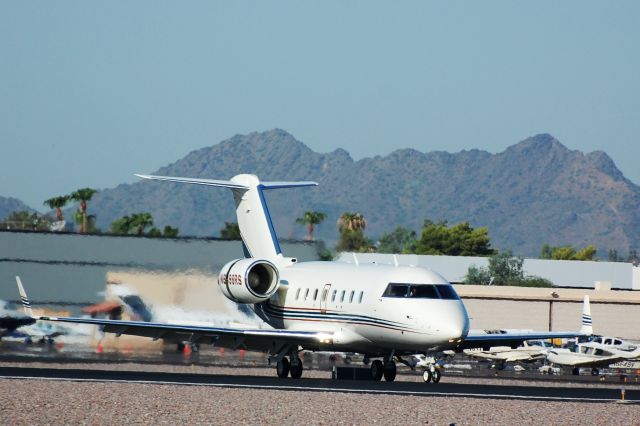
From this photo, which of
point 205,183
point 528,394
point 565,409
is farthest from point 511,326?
point 565,409

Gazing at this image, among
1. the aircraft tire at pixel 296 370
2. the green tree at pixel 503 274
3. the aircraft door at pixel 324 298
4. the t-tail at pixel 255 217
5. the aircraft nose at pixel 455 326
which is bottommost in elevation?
the aircraft tire at pixel 296 370

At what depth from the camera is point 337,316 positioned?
1598 inches

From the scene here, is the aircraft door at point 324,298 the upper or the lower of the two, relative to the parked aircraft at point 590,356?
upper

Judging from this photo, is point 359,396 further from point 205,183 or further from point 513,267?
point 513,267

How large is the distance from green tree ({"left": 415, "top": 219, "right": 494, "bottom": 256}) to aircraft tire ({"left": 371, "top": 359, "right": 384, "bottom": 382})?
13113cm

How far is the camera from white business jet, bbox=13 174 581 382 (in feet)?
124

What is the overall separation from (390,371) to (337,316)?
2.44m

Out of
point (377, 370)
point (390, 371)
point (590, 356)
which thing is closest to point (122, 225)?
point (590, 356)

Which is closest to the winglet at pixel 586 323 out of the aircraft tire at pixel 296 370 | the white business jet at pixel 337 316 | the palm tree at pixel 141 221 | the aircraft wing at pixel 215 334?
the white business jet at pixel 337 316

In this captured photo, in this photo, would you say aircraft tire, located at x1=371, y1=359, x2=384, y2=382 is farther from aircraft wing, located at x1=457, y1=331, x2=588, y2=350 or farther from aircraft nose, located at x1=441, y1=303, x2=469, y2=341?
aircraft nose, located at x1=441, y1=303, x2=469, y2=341

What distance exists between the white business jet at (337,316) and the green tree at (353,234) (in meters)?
67.3

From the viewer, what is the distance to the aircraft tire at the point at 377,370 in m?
41.2

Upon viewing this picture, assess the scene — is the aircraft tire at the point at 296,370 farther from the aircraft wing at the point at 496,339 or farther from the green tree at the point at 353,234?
the green tree at the point at 353,234

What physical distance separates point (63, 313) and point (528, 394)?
80.1 ft
